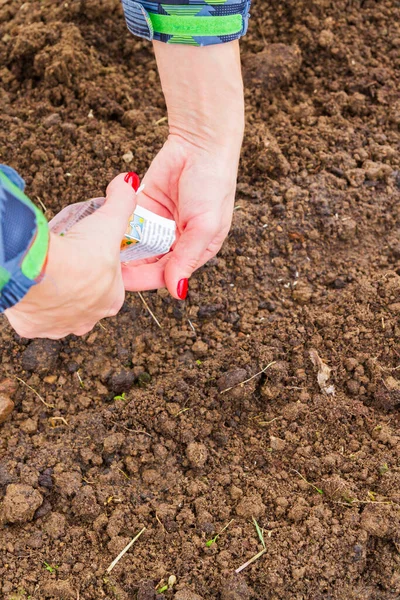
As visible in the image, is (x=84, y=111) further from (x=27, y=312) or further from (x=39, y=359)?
(x=27, y=312)

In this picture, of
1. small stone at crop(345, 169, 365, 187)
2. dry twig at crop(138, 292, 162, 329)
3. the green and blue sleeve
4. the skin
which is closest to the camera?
the green and blue sleeve

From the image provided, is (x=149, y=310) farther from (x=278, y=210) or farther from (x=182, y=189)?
(x=278, y=210)

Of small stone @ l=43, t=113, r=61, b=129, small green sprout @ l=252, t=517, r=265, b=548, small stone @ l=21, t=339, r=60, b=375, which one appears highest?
small stone @ l=43, t=113, r=61, b=129

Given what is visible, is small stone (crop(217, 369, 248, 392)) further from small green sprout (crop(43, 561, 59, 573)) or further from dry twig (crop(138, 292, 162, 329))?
small green sprout (crop(43, 561, 59, 573))

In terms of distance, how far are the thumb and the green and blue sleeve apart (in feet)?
0.94

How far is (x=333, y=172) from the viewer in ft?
8.96

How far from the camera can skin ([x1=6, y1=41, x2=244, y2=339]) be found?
1.63 m

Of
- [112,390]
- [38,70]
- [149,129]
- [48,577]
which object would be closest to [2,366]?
[112,390]

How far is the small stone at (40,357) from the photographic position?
2213mm

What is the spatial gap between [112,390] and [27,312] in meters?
0.76

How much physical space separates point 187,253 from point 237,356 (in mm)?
477

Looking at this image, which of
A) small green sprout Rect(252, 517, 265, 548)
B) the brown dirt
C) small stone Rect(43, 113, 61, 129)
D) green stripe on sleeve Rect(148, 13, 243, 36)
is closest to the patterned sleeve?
green stripe on sleeve Rect(148, 13, 243, 36)

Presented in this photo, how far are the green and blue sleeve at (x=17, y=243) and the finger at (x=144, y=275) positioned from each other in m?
0.64

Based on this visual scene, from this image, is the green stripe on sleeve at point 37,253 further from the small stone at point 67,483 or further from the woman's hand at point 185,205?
the small stone at point 67,483
